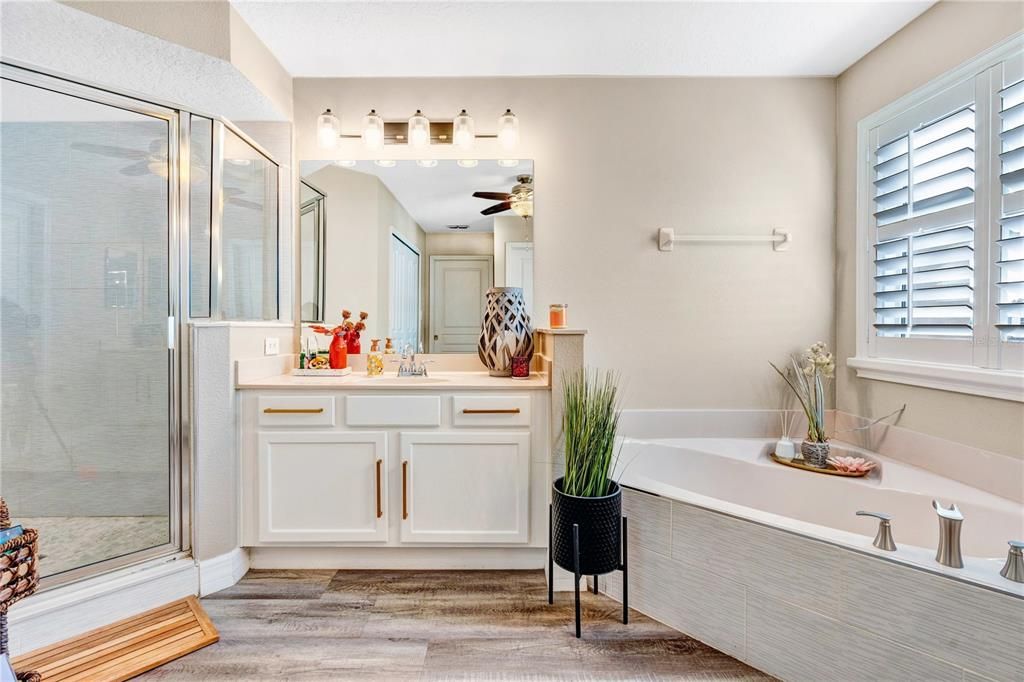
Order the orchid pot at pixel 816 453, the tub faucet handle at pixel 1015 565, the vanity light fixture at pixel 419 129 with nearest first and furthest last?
1. the tub faucet handle at pixel 1015 565
2. the orchid pot at pixel 816 453
3. the vanity light fixture at pixel 419 129

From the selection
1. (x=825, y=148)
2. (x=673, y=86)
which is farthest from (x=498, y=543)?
(x=825, y=148)

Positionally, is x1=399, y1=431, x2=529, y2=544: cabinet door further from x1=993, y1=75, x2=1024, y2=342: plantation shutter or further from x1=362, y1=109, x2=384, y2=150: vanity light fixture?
x1=993, y1=75, x2=1024, y2=342: plantation shutter

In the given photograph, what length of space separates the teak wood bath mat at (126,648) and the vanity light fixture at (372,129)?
227 centimetres

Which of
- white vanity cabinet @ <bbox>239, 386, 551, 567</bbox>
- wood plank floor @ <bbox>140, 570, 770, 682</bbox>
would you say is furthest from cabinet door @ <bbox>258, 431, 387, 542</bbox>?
wood plank floor @ <bbox>140, 570, 770, 682</bbox>

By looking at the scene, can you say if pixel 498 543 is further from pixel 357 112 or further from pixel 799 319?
pixel 357 112

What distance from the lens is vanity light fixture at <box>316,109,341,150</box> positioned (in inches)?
92.3

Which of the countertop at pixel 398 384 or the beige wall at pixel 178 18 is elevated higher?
the beige wall at pixel 178 18

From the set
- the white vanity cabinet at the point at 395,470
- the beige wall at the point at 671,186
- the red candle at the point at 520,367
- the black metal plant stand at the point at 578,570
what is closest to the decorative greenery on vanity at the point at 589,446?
the black metal plant stand at the point at 578,570

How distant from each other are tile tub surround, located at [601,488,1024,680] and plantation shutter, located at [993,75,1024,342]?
1.10 meters

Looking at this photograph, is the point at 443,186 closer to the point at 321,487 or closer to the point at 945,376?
the point at 321,487

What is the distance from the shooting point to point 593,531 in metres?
1.63

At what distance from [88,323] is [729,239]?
3.01 m

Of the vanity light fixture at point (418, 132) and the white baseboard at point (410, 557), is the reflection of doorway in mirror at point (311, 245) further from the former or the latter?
the white baseboard at point (410, 557)

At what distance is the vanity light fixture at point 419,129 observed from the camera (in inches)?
91.1
